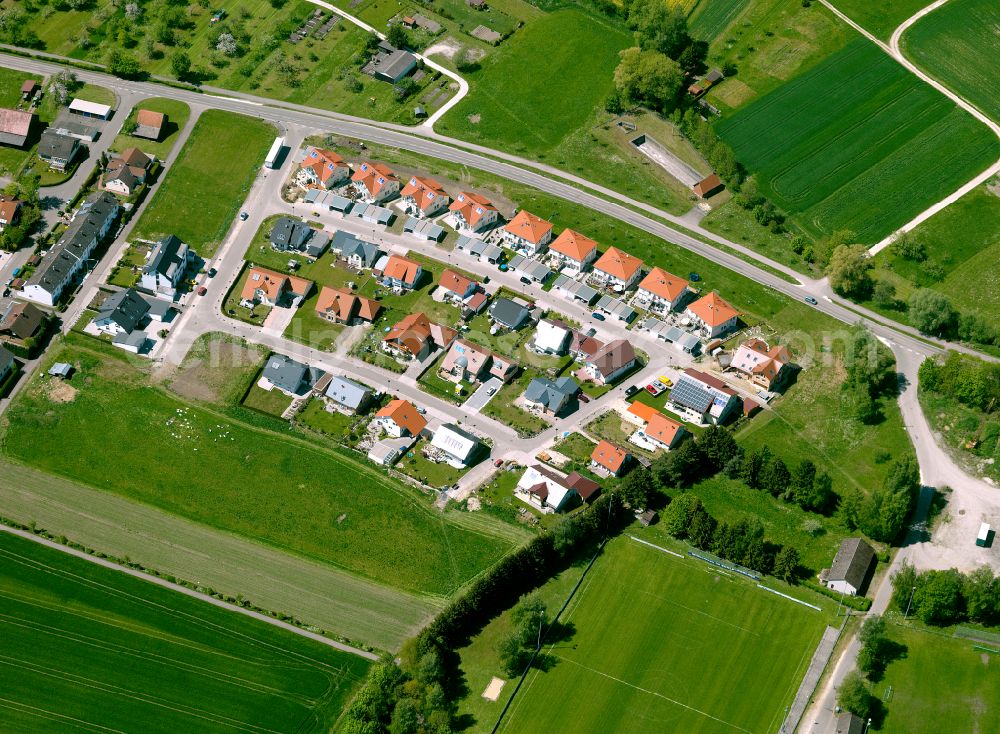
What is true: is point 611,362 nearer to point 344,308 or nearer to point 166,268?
point 344,308

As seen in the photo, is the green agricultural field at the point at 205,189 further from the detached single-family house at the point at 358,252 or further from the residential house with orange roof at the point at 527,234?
the residential house with orange roof at the point at 527,234

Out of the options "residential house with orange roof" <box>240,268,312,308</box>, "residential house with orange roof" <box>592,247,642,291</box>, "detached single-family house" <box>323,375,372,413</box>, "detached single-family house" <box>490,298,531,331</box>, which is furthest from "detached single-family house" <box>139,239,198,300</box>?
"residential house with orange roof" <box>592,247,642,291</box>

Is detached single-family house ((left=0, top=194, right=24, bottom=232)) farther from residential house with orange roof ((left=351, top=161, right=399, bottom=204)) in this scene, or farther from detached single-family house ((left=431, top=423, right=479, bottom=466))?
detached single-family house ((left=431, top=423, right=479, bottom=466))

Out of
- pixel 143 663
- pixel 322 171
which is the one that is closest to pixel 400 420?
pixel 143 663

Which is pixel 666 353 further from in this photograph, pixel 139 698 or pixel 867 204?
pixel 139 698

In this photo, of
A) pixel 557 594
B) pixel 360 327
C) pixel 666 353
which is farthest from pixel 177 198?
pixel 557 594

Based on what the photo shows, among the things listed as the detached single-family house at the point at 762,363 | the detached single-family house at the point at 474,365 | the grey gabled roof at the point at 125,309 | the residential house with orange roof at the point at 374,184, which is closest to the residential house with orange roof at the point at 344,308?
the detached single-family house at the point at 474,365

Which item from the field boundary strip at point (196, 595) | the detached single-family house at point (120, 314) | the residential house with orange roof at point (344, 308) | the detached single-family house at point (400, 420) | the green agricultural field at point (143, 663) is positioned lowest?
the green agricultural field at point (143, 663)
